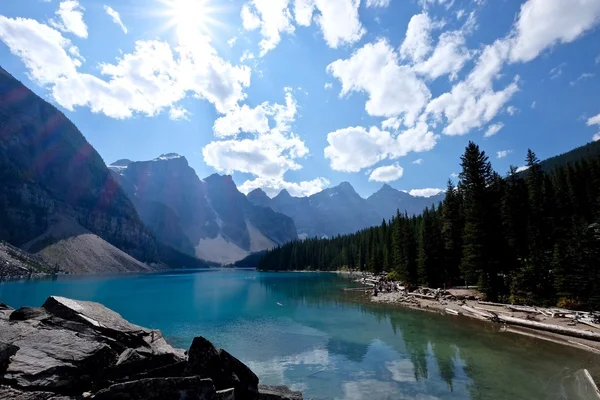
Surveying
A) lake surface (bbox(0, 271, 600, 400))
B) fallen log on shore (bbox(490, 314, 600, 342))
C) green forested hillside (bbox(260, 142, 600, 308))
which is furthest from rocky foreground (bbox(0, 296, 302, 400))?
green forested hillside (bbox(260, 142, 600, 308))

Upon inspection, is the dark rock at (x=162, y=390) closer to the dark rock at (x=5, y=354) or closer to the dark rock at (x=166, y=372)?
the dark rock at (x=166, y=372)

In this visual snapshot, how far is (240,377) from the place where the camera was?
33.4ft

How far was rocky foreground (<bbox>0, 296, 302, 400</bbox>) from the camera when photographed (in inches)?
312

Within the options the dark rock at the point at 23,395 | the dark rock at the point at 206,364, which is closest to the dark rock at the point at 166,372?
the dark rock at the point at 206,364

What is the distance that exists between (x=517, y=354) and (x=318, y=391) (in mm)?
14623

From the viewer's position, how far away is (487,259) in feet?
134

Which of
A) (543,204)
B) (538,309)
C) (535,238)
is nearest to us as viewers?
(538,309)

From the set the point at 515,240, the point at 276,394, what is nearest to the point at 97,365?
the point at 276,394

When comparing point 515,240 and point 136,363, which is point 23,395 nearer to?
point 136,363

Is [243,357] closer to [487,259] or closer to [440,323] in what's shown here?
[440,323]

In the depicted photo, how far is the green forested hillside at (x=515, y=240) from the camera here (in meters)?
31.9

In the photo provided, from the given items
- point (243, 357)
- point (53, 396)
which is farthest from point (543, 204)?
point (53, 396)

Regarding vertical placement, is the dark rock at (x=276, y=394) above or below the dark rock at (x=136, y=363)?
below

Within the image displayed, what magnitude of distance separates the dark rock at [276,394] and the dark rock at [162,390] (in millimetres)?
2345
